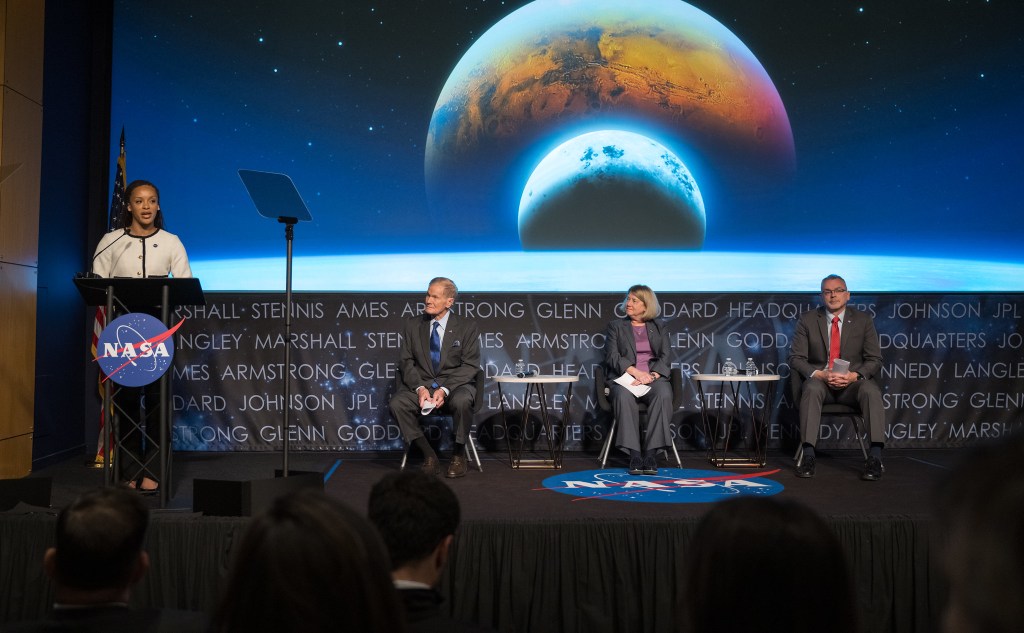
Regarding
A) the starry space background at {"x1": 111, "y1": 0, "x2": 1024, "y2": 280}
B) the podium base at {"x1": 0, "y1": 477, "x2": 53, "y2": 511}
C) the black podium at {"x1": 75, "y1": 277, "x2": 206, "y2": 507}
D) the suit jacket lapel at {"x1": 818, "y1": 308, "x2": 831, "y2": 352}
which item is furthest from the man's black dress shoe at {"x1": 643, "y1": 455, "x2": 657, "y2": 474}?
the podium base at {"x1": 0, "y1": 477, "x2": 53, "y2": 511}

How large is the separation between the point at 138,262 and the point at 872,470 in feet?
14.2

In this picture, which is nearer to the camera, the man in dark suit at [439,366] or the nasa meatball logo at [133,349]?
the nasa meatball logo at [133,349]

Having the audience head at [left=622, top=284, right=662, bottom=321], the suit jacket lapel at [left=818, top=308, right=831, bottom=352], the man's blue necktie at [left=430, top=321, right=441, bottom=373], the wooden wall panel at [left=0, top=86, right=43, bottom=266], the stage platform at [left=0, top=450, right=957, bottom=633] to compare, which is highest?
the wooden wall panel at [left=0, top=86, right=43, bottom=266]

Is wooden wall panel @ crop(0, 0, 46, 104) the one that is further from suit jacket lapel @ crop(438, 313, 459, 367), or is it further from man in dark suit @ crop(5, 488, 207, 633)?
man in dark suit @ crop(5, 488, 207, 633)

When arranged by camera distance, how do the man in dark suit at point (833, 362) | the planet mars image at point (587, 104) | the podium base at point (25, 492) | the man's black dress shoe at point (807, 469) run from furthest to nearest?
the planet mars image at point (587, 104) → the man in dark suit at point (833, 362) → the man's black dress shoe at point (807, 469) → the podium base at point (25, 492)

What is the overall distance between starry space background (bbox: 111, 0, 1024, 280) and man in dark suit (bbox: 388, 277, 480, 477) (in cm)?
102

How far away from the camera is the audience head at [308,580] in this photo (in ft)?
3.22

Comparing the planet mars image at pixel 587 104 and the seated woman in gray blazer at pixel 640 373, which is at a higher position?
the planet mars image at pixel 587 104

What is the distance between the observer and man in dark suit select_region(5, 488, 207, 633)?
63.2 inches

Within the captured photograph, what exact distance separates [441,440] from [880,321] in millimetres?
3393

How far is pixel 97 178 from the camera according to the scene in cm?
663

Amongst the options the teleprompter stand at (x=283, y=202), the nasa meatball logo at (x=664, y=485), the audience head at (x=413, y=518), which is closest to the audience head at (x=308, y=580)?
the audience head at (x=413, y=518)

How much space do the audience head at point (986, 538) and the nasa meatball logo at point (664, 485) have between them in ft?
12.7

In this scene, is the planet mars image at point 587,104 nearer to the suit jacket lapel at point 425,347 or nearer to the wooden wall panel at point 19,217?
the suit jacket lapel at point 425,347
